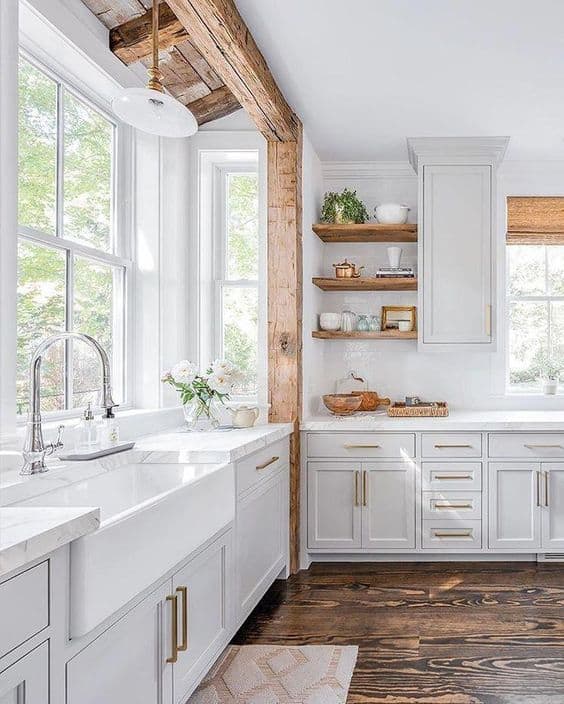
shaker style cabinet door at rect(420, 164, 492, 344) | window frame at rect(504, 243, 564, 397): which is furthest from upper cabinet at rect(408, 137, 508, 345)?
window frame at rect(504, 243, 564, 397)

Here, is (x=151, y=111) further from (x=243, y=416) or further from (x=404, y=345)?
(x=404, y=345)

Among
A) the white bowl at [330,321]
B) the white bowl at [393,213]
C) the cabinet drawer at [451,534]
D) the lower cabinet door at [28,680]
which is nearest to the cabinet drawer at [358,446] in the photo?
the cabinet drawer at [451,534]

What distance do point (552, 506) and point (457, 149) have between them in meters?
2.22

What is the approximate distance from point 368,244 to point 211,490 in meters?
2.82

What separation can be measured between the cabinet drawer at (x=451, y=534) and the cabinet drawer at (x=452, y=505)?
0.04 metres

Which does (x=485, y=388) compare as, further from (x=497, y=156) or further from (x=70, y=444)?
(x=70, y=444)

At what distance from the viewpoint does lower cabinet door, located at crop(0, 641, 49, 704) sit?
120cm

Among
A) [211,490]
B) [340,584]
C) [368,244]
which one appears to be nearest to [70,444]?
[211,490]

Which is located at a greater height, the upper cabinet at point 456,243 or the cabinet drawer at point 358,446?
the upper cabinet at point 456,243

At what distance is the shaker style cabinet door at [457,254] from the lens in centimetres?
440

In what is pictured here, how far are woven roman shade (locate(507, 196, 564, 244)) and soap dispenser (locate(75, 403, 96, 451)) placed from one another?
339 centimetres

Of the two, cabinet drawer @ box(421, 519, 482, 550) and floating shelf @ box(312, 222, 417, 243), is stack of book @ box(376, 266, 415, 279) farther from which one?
cabinet drawer @ box(421, 519, 482, 550)

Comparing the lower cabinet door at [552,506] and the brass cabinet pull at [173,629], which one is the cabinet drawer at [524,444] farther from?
the brass cabinet pull at [173,629]

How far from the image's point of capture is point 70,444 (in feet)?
8.71
